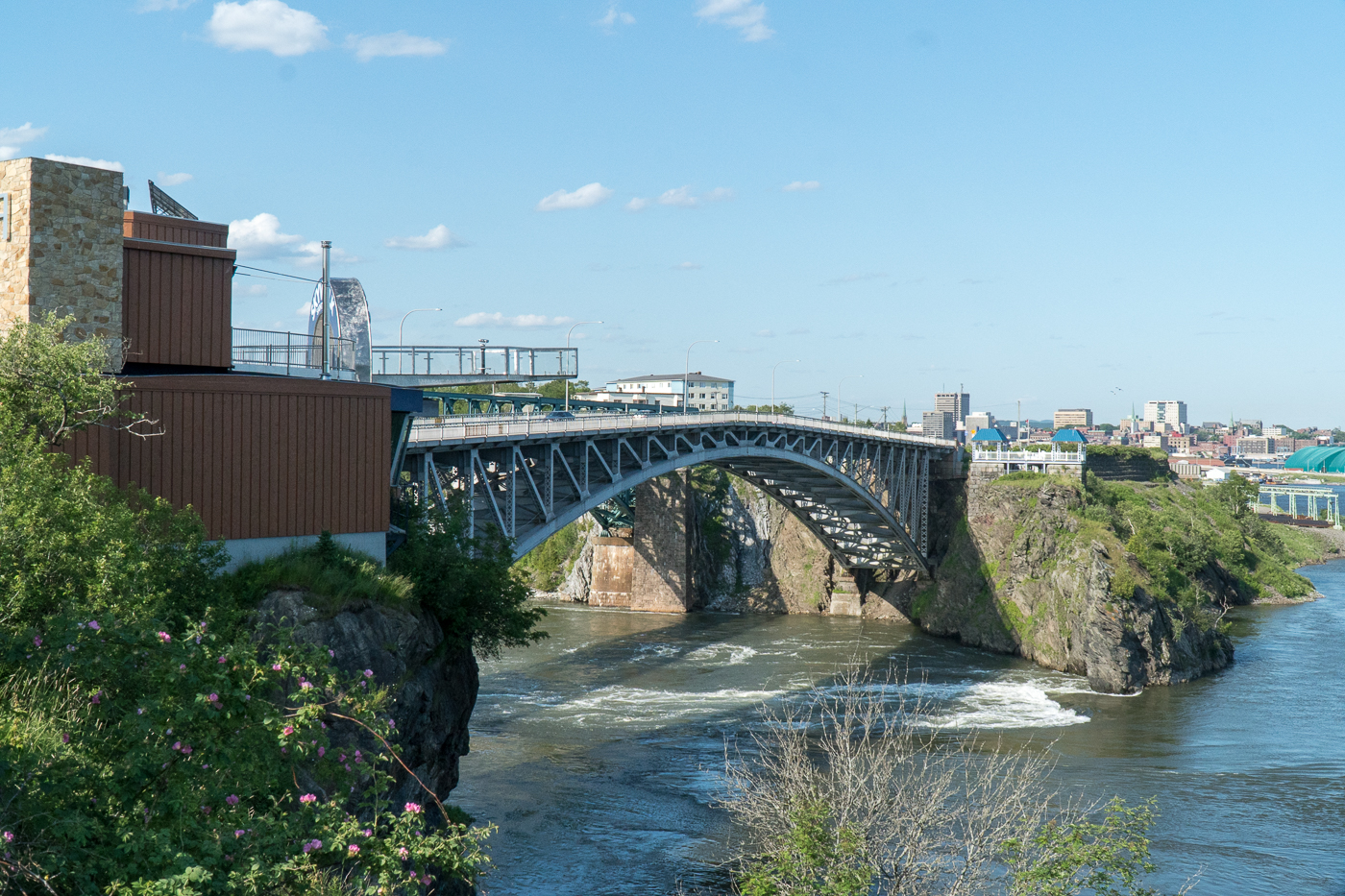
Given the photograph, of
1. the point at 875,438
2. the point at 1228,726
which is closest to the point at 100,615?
the point at 1228,726

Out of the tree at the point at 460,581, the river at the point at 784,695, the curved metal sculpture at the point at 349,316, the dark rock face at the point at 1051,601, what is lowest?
the river at the point at 784,695

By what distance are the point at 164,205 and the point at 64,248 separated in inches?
221

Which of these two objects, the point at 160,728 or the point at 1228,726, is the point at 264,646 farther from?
the point at 1228,726

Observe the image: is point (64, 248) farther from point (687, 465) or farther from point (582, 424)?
point (687, 465)

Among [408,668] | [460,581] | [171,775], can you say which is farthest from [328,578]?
[171,775]

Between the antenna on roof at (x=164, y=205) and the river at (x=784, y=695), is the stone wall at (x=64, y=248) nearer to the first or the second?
the antenna on roof at (x=164, y=205)

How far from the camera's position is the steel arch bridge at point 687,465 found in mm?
32188

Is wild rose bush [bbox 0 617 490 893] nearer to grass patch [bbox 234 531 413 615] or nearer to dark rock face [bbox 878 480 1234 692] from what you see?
grass patch [bbox 234 531 413 615]

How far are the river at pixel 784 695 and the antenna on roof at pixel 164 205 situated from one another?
16721 millimetres

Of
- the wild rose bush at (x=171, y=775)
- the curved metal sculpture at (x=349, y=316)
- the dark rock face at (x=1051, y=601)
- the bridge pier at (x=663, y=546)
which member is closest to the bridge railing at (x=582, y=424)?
the curved metal sculpture at (x=349, y=316)

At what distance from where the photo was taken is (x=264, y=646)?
18484mm

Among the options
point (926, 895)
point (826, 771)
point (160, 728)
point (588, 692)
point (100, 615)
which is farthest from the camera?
point (588, 692)

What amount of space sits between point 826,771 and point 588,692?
544 inches

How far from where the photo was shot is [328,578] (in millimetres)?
21500
